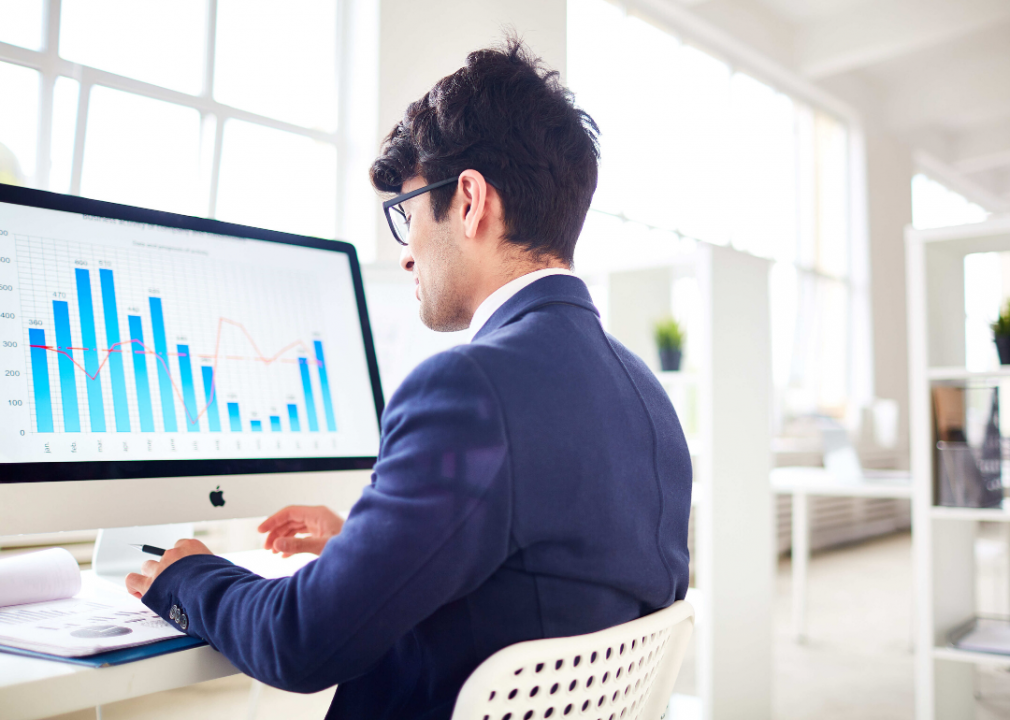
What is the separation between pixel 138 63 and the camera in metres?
2.66

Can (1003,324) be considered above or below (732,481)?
above

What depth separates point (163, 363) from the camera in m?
1.02

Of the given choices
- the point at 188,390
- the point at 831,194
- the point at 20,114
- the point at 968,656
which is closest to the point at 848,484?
the point at 968,656

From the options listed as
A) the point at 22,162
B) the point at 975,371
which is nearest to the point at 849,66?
the point at 975,371

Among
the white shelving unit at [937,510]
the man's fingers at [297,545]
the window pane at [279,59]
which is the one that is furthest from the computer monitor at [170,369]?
the window pane at [279,59]

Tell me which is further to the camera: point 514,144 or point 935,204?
point 935,204

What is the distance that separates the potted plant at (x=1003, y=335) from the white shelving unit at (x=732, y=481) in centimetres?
60

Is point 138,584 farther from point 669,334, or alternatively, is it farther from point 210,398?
point 669,334

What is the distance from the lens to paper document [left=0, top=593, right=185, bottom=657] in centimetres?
67

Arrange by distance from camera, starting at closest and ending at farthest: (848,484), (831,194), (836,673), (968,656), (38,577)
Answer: (38,577) < (968,656) < (836,673) < (848,484) < (831,194)

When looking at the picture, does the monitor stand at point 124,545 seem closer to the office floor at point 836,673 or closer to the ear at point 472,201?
the ear at point 472,201

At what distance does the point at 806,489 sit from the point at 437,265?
2531 millimetres

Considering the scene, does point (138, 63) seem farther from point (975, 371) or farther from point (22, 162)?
point (975, 371)

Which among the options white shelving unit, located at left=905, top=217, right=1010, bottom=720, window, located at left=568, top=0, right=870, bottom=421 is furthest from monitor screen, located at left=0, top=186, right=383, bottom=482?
window, located at left=568, top=0, right=870, bottom=421
